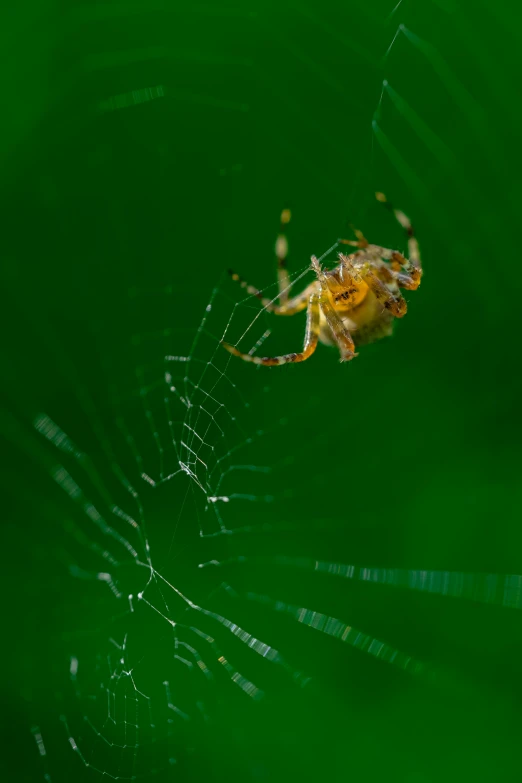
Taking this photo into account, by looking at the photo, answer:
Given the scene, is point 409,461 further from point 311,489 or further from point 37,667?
point 37,667

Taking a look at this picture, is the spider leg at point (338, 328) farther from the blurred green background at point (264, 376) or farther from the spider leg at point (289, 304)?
the blurred green background at point (264, 376)

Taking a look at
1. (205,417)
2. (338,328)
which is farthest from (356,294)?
(205,417)

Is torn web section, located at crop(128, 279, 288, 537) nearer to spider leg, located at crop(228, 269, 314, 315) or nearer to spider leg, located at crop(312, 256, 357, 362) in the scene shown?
spider leg, located at crop(228, 269, 314, 315)

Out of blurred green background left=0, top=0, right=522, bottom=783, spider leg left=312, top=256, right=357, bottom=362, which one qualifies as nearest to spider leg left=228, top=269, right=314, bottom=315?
spider leg left=312, top=256, right=357, bottom=362

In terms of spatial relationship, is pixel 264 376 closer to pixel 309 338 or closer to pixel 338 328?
pixel 309 338

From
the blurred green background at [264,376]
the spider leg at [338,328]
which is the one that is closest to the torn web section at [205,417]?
the blurred green background at [264,376]

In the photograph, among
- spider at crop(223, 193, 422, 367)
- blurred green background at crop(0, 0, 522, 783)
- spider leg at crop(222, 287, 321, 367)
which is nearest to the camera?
spider at crop(223, 193, 422, 367)
